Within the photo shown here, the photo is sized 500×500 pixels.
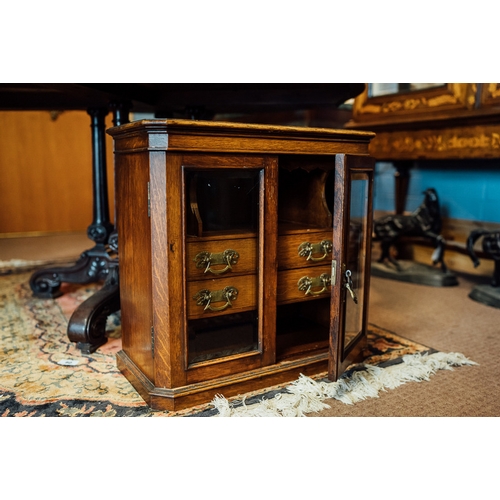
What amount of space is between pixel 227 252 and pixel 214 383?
1.24 feet

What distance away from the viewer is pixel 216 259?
1.40 metres

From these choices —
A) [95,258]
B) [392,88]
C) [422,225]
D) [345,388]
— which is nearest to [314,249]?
[345,388]

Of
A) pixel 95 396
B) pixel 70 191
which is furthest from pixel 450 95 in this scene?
pixel 70 191

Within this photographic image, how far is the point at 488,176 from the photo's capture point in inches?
118

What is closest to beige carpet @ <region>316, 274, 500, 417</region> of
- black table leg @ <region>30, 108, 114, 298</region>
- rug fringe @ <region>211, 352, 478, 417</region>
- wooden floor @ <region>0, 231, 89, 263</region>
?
Answer: rug fringe @ <region>211, 352, 478, 417</region>

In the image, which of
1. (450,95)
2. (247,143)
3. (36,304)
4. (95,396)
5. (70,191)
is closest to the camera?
(247,143)

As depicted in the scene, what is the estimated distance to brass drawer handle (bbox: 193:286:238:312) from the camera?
138 cm

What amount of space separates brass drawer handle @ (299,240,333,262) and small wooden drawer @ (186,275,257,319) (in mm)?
198

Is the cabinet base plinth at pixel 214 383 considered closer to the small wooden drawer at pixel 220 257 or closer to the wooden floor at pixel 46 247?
the small wooden drawer at pixel 220 257

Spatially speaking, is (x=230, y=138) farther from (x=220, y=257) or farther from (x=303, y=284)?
(x=303, y=284)

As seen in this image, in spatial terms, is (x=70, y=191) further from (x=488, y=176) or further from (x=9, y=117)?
(x=488, y=176)

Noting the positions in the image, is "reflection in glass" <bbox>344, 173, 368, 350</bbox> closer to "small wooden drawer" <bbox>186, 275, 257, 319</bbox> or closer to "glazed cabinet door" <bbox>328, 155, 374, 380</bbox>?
"glazed cabinet door" <bbox>328, 155, 374, 380</bbox>

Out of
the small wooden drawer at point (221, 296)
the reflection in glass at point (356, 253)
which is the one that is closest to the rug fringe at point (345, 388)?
the reflection in glass at point (356, 253)

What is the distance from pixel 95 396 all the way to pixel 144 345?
21 cm
